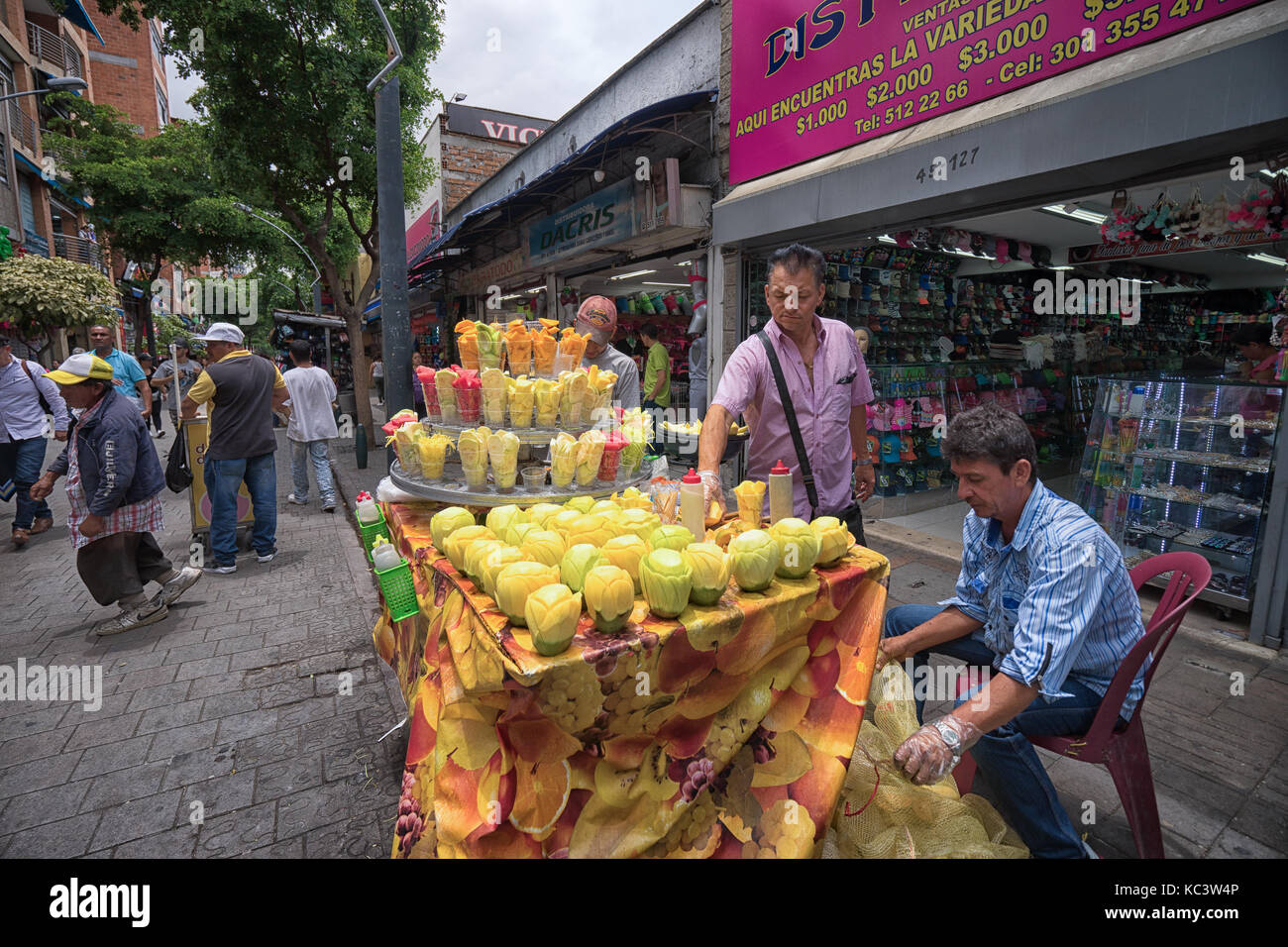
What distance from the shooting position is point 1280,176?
11.7 ft

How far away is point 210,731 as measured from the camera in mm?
2990

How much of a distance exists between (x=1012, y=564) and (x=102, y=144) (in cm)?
2484

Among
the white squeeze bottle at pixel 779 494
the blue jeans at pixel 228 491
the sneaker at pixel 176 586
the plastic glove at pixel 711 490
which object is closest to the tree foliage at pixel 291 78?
the blue jeans at pixel 228 491

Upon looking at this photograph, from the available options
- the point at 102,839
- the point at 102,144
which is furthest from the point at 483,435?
the point at 102,144

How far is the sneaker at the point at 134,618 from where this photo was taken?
4008 mm

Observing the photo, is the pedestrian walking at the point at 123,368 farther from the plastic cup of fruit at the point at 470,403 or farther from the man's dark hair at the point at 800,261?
the man's dark hair at the point at 800,261

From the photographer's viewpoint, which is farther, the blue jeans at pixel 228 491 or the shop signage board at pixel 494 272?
the shop signage board at pixel 494 272

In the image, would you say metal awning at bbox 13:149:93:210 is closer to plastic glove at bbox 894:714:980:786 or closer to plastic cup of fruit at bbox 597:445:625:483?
plastic cup of fruit at bbox 597:445:625:483

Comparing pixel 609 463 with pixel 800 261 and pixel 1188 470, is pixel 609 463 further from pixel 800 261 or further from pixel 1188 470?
pixel 1188 470

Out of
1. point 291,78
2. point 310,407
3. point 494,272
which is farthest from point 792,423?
point 494,272

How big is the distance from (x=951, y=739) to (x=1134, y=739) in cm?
68

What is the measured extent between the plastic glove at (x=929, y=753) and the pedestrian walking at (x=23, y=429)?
747 centimetres

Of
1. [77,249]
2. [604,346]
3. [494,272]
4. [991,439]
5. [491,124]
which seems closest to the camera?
[991,439]
